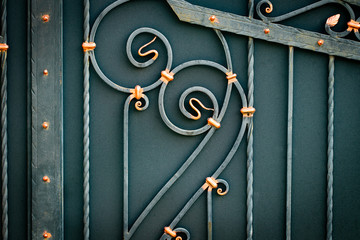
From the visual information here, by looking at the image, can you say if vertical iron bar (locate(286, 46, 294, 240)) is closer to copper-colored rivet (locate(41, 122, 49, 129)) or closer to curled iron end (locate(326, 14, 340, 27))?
curled iron end (locate(326, 14, 340, 27))

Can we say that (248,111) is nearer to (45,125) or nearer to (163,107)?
(163,107)

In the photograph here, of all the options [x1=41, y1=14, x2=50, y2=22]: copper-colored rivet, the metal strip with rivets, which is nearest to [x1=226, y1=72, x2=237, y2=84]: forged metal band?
the metal strip with rivets

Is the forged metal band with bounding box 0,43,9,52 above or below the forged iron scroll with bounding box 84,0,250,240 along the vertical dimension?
above

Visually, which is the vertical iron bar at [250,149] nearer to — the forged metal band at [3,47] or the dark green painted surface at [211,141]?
the dark green painted surface at [211,141]

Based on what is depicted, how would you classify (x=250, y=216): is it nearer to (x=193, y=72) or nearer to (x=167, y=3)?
(x=193, y=72)

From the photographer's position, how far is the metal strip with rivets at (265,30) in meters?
1.17

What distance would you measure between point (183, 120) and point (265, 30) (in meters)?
0.40

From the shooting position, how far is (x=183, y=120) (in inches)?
48.0

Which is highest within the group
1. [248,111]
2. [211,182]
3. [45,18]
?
[45,18]

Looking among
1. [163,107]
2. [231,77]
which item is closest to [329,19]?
[231,77]

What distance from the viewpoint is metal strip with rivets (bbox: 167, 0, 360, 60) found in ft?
3.85

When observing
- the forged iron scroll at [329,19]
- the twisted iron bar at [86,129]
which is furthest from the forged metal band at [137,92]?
the forged iron scroll at [329,19]

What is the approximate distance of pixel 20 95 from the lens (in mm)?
1147

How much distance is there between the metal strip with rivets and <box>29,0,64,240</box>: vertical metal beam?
390 mm
